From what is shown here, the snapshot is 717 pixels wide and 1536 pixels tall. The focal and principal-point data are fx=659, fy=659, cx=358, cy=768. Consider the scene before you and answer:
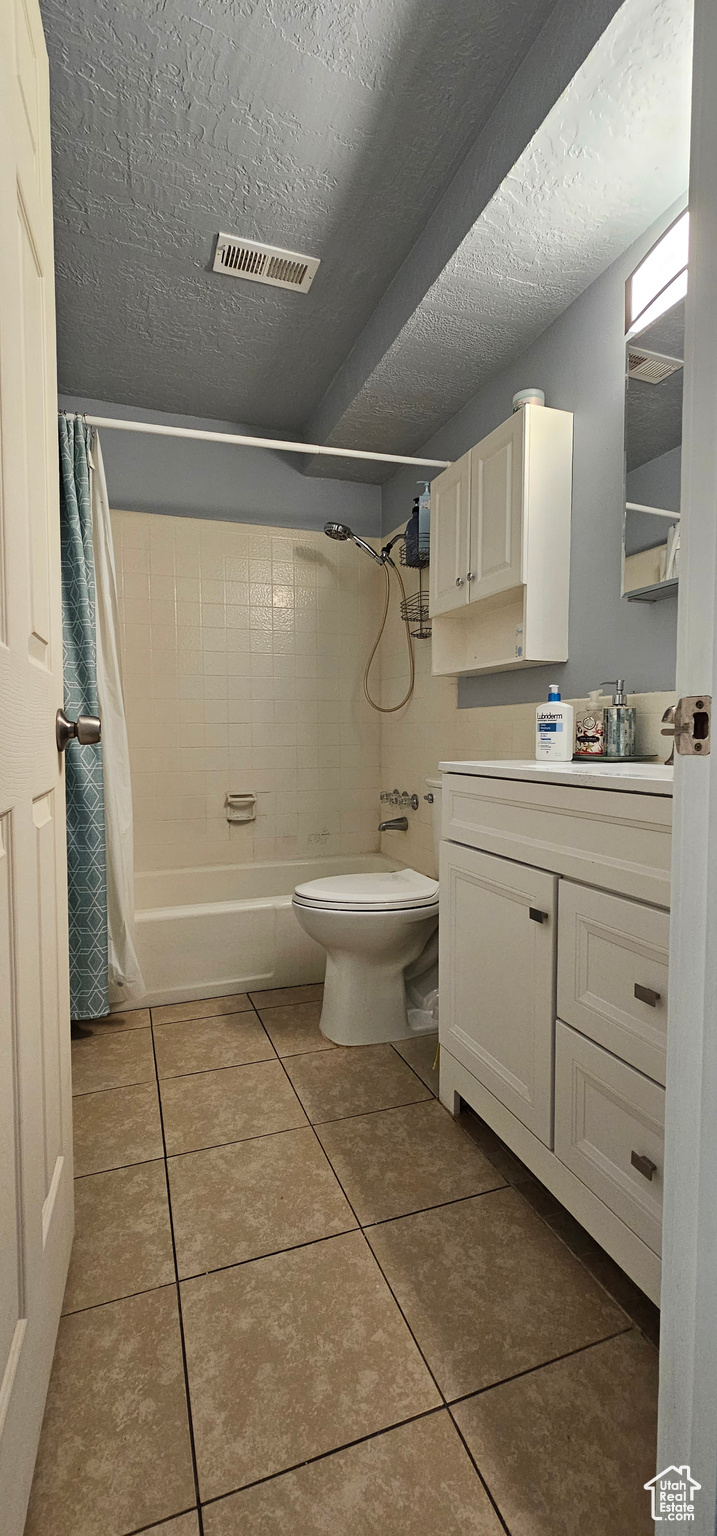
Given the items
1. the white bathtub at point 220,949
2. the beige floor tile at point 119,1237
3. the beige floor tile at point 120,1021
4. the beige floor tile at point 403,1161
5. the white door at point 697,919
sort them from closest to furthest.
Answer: the white door at point 697,919, the beige floor tile at point 119,1237, the beige floor tile at point 403,1161, the beige floor tile at point 120,1021, the white bathtub at point 220,949

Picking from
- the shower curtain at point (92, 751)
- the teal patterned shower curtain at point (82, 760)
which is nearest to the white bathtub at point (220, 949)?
the shower curtain at point (92, 751)

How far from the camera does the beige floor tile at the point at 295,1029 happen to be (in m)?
2.01

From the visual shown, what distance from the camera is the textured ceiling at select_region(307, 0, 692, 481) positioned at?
42.8 inches

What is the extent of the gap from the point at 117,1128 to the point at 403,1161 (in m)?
0.70

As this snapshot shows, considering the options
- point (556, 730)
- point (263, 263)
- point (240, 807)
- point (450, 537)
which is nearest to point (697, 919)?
point (556, 730)

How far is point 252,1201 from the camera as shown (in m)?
1.34

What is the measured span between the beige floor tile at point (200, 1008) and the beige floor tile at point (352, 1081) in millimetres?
448

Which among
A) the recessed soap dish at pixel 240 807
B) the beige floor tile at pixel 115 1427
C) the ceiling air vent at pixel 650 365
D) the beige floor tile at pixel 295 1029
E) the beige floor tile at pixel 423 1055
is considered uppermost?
the ceiling air vent at pixel 650 365

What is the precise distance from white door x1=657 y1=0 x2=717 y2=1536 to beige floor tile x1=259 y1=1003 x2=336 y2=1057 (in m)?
1.52

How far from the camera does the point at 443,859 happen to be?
162cm

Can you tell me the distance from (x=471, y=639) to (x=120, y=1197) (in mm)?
1778

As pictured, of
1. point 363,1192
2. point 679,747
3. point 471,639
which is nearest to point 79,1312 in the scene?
point 363,1192

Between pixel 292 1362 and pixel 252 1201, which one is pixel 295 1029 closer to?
pixel 252 1201

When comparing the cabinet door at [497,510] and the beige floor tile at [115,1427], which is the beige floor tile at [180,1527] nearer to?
the beige floor tile at [115,1427]
